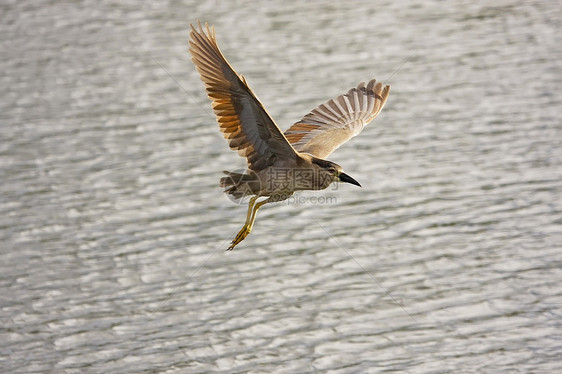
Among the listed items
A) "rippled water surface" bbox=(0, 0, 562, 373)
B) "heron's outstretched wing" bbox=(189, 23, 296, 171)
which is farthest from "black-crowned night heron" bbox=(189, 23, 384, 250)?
"rippled water surface" bbox=(0, 0, 562, 373)

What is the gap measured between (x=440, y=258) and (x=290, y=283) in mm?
2207

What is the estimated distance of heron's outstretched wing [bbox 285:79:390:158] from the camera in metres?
10.2

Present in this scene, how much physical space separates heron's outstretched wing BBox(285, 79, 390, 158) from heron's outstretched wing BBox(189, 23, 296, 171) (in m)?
1.39

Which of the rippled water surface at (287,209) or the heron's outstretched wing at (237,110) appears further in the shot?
the rippled water surface at (287,209)

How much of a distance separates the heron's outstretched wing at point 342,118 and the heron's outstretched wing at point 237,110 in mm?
1392

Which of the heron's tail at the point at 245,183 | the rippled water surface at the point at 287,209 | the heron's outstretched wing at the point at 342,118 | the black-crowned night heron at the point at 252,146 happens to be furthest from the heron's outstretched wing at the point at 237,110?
the rippled water surface at the point at 287,209

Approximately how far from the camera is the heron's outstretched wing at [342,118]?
10242 mm

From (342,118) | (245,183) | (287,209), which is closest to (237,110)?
(245,183)
